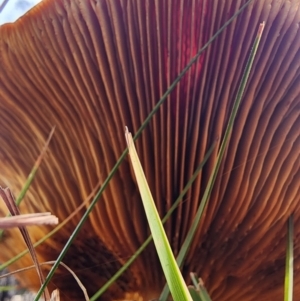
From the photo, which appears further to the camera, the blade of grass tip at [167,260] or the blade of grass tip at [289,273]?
the blade of grass tip at [289,273]

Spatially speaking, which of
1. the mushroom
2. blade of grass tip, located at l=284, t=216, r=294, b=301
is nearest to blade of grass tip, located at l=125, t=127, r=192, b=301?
blade of grass tip, located at l=284, t=216, r=294, b=301

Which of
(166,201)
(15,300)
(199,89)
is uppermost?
(199,89)

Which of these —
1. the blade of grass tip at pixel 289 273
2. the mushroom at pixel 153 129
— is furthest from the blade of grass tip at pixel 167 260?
the mushroom at pixel 153 129

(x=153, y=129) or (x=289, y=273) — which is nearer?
(x=289, y=273)

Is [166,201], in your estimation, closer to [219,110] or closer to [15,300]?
[219,110]

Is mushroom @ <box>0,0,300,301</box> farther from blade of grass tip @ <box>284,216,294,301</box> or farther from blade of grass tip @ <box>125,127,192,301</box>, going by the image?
blade of grass tip @ <box>125,127,192,301</box>

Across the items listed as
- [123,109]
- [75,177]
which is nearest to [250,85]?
[123,109]

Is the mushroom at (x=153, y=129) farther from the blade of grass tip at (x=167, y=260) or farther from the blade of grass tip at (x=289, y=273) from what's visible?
the blade of grass tip at (x=167, y=260)

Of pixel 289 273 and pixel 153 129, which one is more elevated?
pixel 153 129

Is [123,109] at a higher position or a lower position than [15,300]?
higher
